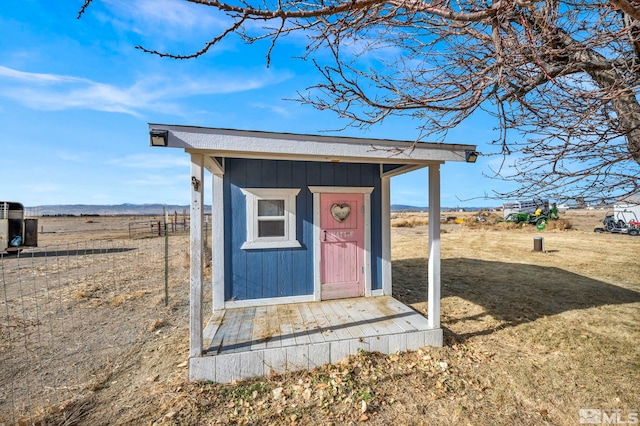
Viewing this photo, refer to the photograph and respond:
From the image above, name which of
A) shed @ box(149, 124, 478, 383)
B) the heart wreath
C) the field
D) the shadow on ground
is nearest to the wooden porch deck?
shed @ box(149, 124, 478, 383)

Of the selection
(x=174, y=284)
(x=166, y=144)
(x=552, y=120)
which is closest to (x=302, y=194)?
(x=166, y=144)

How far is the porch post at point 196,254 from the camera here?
2883mm

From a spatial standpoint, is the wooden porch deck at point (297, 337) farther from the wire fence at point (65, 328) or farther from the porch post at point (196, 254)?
the wire fence at point (65, 328)

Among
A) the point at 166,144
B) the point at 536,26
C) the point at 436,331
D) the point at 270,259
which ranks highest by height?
the point at 536,26

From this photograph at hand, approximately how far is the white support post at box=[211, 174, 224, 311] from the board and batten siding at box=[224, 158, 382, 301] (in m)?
0.08

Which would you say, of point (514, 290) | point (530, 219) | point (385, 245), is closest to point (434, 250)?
point (385, 245)

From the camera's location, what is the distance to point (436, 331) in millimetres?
3510

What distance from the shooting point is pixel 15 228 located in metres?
10.9

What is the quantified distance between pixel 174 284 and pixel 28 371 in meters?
3.78

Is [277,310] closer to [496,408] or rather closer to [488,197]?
[496,408]

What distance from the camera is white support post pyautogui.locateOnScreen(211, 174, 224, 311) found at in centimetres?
441

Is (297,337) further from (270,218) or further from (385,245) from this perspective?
(385,245)

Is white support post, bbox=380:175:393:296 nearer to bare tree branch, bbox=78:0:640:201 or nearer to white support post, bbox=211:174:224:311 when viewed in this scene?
bare tree branch, bbox=78:0:640:201

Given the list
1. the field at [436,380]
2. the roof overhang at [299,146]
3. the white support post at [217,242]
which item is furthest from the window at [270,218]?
the field at [436,380]
